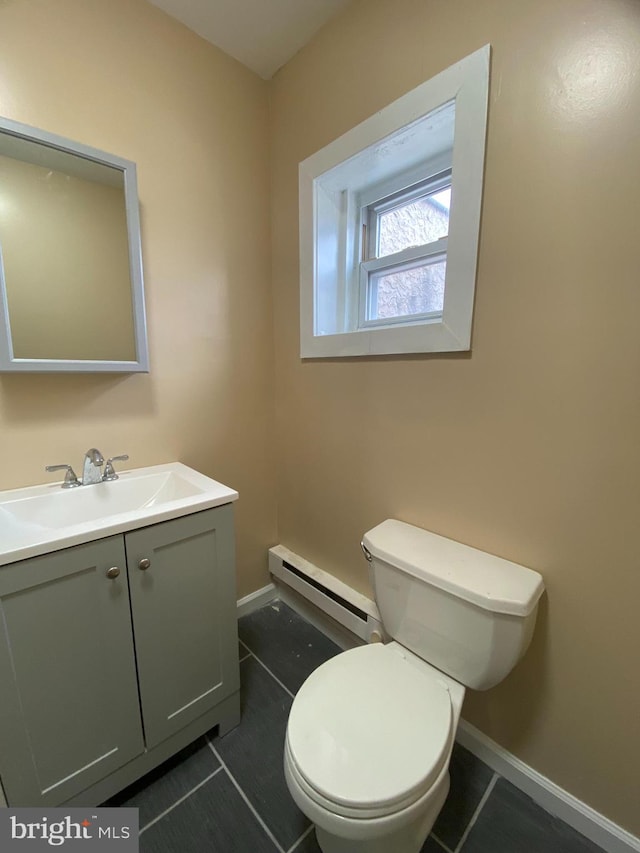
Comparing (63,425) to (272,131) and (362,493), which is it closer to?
(362,493)

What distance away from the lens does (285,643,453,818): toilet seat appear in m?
0.67

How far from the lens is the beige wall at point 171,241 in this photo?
1.05 metres

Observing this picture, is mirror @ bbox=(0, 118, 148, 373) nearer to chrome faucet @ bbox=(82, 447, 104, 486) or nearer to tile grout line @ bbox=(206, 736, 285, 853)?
chrome faucet @ bbox=(82, 447, 104, 486)

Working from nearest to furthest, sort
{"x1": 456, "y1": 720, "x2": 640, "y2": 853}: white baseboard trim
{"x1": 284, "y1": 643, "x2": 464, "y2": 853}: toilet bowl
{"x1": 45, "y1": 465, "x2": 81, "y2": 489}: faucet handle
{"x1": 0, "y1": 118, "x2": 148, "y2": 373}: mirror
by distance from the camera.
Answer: {"x1": 284, "y1": 643, "x2": 464, "y2": 853}: toilet bowl
{"x1": 456, "y1": 720, "x2": 640, "y2": 853}: white baseboard trim
{"x1": 0, "y1": 118, "x2": 148, "y2": 373}: mirror
{"x1": 45, "y1": 465, "x2": 81, "y2": 489}: faucet handle

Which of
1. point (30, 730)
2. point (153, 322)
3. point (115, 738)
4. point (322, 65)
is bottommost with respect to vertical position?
point (115, 738)

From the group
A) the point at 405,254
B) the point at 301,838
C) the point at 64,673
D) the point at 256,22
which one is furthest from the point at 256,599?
the point at 256,22

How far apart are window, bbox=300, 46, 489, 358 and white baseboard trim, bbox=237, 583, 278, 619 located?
3.97ft

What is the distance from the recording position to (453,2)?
3.06 feet

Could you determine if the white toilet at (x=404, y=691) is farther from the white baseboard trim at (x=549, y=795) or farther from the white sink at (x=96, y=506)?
the white sink at (x=96, y=506)

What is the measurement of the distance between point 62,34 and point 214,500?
1456mm

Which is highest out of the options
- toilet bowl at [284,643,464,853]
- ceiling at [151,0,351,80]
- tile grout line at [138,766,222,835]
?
ceiling at [151,0,351,80]

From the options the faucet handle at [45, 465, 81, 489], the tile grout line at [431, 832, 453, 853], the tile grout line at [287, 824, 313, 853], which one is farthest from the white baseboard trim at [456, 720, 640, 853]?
the faucet handle at [45, 465, 81, 489]

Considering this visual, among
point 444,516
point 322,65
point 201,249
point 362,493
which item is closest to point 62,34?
point 201,249

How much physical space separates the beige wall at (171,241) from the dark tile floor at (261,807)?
0.64 metres
